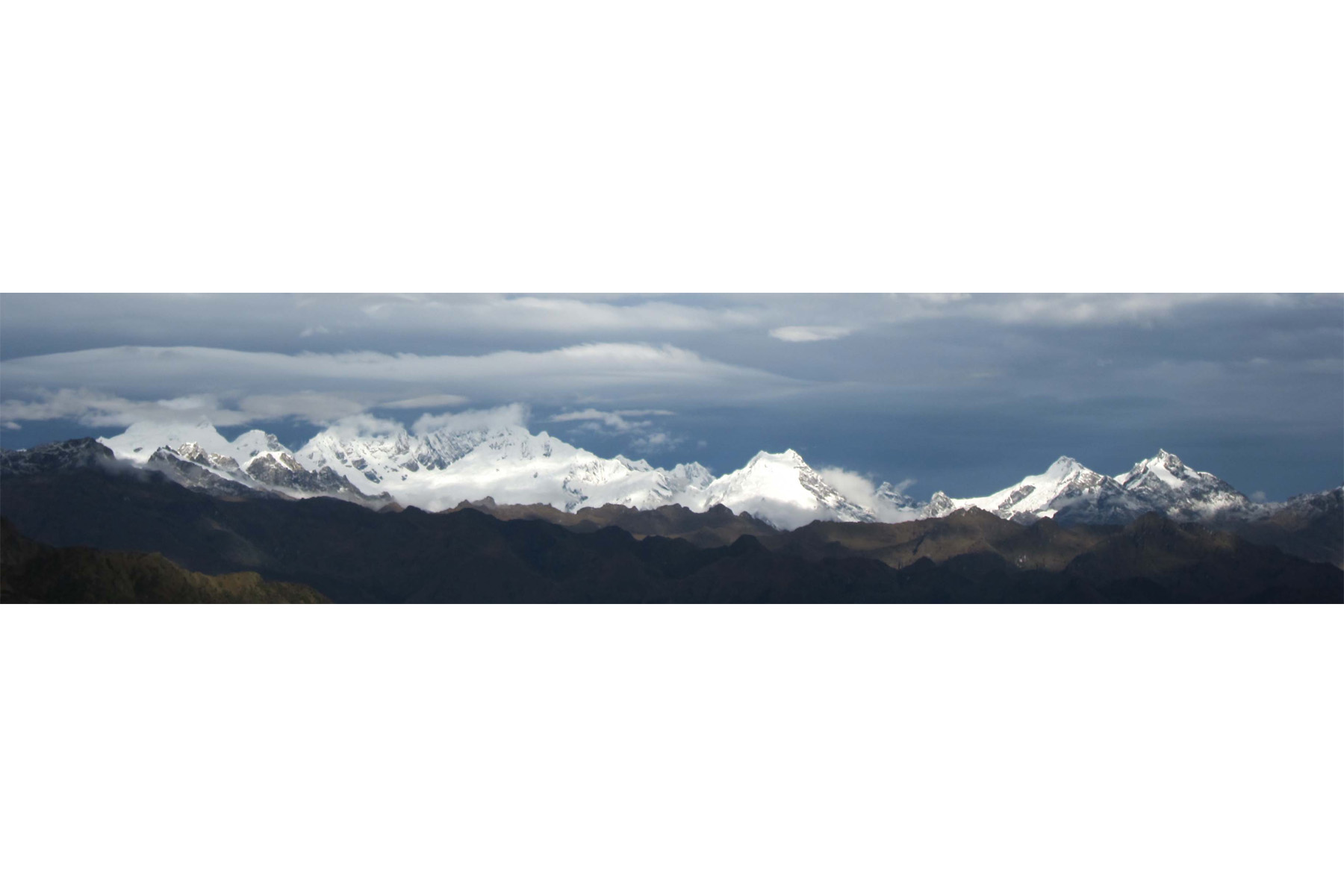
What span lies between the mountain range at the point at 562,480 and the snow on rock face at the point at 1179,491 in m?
0.02

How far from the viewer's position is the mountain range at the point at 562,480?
20844 mm

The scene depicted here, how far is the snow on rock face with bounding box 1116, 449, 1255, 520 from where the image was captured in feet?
68.2

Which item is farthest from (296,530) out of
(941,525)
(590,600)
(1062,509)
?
(1062,509)

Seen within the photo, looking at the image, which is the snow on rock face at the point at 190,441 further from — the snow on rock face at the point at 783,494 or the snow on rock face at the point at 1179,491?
the snow on rock face at the point at 1179,491

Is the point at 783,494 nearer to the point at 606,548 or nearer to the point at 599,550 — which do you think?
the point at 606,548

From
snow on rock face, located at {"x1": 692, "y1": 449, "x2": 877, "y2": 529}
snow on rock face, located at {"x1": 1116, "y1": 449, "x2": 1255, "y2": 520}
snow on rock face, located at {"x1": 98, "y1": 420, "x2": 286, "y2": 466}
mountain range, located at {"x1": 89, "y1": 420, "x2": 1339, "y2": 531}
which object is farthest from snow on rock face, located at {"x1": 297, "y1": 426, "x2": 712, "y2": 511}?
snow on rock face, located at {"x1": 1116, "y1": 449, "x2": 1255, "y2": 520}

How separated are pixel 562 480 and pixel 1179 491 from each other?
1091cm

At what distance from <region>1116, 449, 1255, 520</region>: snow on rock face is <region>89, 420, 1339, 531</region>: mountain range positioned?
0.02 metres

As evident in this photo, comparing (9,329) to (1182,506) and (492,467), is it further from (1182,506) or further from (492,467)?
(1182,506)

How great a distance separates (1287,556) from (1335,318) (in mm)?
4166

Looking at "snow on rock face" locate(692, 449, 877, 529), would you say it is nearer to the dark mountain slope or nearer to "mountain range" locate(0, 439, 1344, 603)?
"mountain range" locate(0, 439, 1344, 603)

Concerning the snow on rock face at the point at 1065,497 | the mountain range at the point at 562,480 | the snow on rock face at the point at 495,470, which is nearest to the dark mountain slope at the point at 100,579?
the mountain range at the point at 562,480

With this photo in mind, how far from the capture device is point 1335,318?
67.1 feet

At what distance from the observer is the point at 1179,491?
20828 mm
